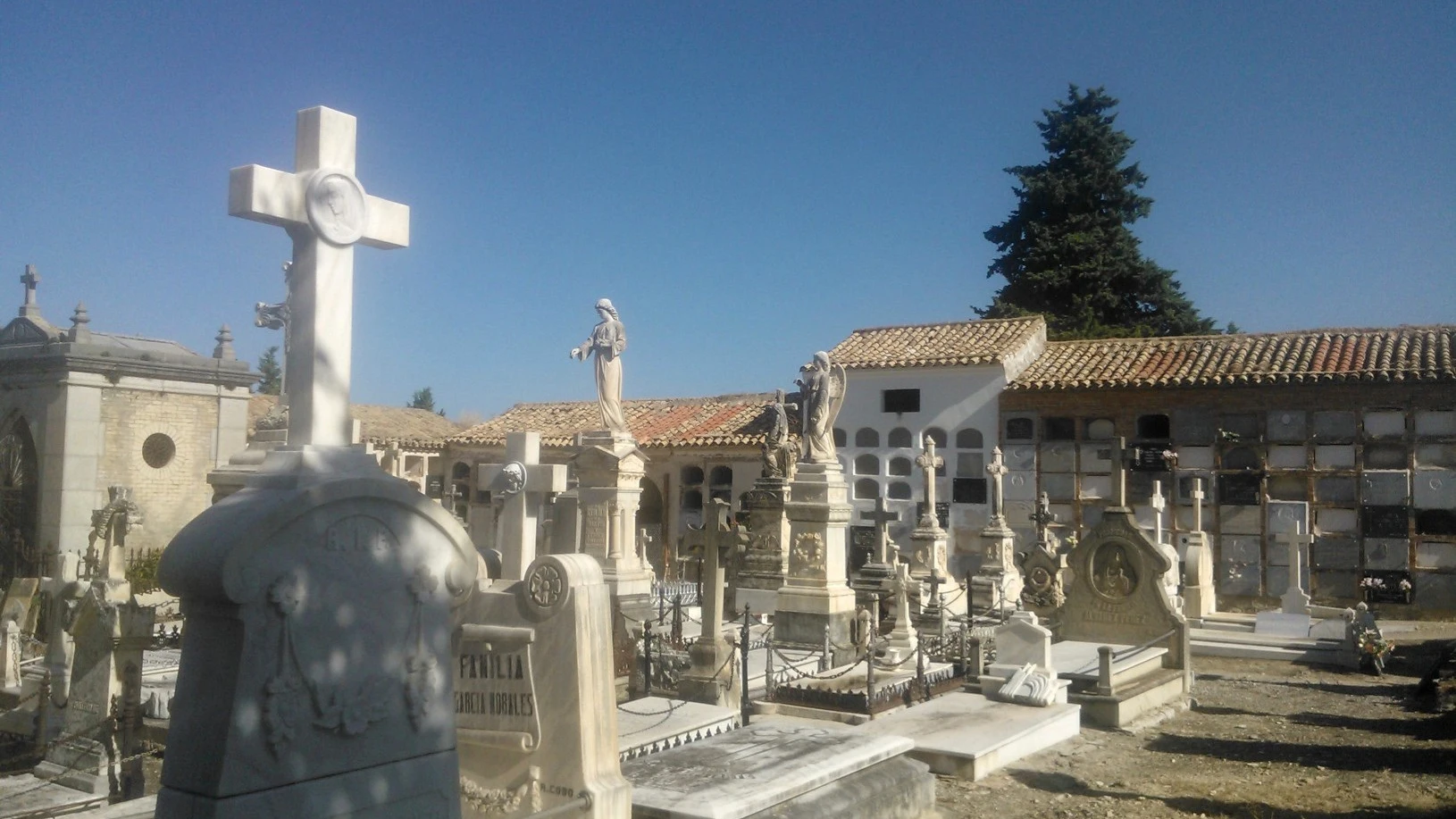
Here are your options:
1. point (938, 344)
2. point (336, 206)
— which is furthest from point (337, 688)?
point (938, 344)

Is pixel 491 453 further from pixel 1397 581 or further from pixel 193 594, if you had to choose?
pixel 193 594

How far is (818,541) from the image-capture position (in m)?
15.1

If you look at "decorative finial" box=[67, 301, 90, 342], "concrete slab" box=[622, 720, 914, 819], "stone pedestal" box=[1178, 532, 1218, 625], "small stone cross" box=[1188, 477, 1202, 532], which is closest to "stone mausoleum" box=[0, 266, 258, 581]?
"decorative finial" box=[67, 301, 90, 342]

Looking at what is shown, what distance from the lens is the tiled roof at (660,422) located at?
88.2 feet

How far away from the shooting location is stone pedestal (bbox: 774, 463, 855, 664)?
1466cm

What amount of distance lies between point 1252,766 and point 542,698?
6888 millimetres

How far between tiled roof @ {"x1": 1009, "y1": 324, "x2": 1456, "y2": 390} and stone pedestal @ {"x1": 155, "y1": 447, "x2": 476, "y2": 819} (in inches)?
828

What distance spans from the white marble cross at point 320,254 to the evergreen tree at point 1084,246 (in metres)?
31.0

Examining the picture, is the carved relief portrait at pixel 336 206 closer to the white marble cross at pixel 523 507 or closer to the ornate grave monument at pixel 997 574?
the white marble cross at pixel 523 507

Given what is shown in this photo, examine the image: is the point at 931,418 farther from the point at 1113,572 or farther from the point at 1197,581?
the point at 1113,572

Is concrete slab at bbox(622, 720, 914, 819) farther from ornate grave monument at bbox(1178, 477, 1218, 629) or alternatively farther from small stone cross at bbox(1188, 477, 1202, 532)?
small stone cross at bbox(1188, 477, 1202, 532)

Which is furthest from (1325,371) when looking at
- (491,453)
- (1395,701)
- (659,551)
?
(491,453)

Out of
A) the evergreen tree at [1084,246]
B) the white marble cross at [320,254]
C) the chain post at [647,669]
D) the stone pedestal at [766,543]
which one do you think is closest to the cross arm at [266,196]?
the white marble cross at [320,254]

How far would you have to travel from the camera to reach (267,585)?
3.51m
